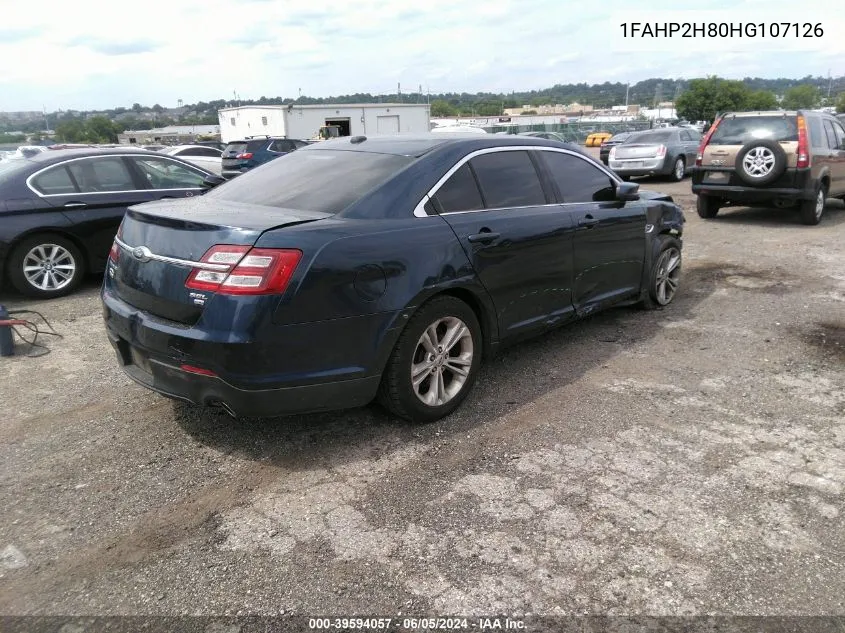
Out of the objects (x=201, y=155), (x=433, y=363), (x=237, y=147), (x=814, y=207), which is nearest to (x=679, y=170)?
(x=814, y=207)

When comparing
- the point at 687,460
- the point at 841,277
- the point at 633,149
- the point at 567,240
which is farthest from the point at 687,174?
the point at 687,460

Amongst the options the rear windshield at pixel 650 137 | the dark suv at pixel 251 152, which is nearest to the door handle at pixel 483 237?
the rear windshield at pixel 650 137

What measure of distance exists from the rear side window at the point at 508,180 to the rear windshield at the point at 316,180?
553 millimetres

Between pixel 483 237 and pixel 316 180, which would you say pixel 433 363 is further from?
pixel 316 180

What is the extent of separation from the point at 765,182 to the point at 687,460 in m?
8.00

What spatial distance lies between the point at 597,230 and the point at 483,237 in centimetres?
137

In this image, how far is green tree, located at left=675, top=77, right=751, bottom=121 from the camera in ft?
230

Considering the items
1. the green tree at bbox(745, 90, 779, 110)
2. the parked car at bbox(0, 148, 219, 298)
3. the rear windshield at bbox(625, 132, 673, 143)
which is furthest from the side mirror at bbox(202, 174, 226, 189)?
the green tree at bbox(745, 90, 779, 110)

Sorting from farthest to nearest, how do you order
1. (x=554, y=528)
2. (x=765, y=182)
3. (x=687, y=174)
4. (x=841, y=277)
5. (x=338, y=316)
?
(x=687, y=174) → (x=765, y=182) → (x=841, y=277) → (x=338, y=316) → (x=554, y=528)

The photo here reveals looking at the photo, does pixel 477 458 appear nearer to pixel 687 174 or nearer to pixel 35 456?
pixel 35 456

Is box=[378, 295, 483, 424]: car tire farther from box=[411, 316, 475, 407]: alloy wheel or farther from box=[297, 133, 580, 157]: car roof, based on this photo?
box=[297, 133, 580, 157]: car roof

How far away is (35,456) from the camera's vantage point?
12.0 ft

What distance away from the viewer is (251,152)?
20.5 meters

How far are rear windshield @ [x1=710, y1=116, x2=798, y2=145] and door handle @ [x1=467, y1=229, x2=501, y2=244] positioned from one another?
321 inches
